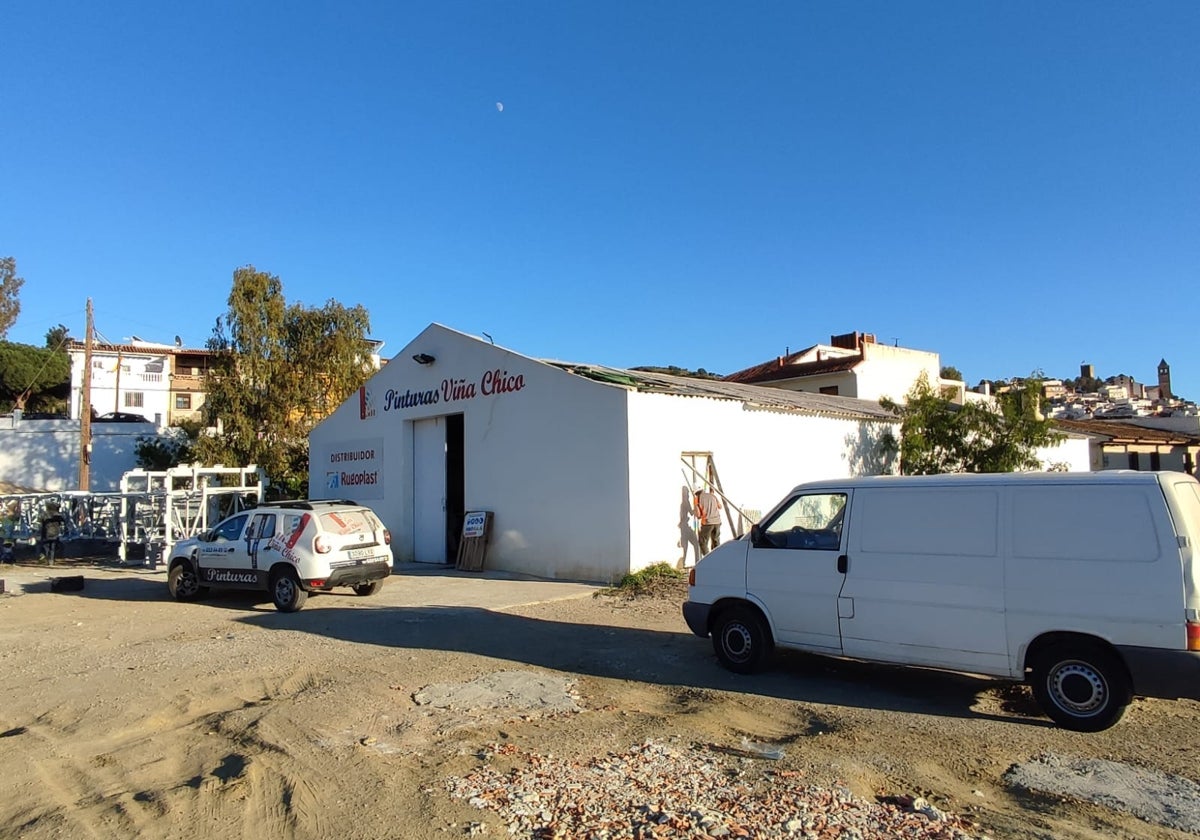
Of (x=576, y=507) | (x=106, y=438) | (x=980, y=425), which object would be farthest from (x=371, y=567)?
(x=106, y=438)

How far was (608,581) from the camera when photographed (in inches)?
574

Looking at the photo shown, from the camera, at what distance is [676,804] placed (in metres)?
4.46

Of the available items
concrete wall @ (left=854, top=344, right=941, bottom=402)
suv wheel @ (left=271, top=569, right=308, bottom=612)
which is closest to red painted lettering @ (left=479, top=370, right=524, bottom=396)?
suv wheel @ (left=271, top=569, right=308, bottom=612)

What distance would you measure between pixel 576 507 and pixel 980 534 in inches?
373

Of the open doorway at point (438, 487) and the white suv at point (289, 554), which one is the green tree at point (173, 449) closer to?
the open doorway at point (438, 487)

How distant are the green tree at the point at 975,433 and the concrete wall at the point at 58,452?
37.2 m

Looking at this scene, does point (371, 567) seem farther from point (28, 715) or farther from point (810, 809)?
point (810, 809)

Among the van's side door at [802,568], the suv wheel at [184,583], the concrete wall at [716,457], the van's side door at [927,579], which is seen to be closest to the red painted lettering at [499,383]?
the concrete wall at [716,457]

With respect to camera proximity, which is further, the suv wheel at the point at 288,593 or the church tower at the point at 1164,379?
the church tower at the point at 1164,379

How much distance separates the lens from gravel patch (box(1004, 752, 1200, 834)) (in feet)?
14.6

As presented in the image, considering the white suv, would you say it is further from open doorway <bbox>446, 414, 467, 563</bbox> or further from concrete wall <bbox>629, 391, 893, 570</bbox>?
open doorway <bbox>446, 414, 467, 563</bbox>

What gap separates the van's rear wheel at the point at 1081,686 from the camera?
584 cm

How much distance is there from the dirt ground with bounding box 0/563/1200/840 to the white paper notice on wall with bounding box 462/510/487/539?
6.46 m

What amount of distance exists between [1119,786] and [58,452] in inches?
1880
